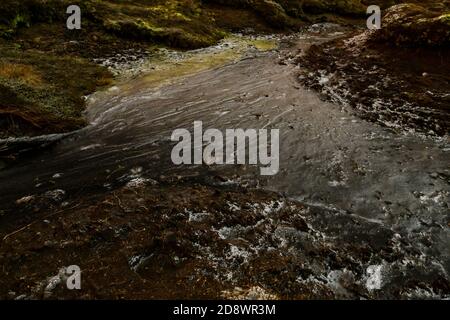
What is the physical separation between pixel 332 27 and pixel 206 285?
67.3 feet

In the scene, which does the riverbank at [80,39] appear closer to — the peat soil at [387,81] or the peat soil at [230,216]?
the peat soil at [230,216]

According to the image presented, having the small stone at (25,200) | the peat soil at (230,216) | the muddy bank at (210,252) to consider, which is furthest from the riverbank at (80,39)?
the muddy bank at (210,252)

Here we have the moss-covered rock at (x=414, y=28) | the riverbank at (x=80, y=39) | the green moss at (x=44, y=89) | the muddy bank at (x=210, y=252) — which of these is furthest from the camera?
the moss-covered rock at (x=414, y=28)

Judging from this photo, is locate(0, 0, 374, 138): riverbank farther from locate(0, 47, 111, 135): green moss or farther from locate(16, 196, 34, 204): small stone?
locate(16, 196, 34, 204): small stone

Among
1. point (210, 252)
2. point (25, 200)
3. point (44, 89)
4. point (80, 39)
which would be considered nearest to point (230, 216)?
point (210, 252)

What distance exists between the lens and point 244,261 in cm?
497

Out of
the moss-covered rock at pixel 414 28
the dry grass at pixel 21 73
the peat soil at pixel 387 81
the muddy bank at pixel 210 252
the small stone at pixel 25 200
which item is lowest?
the muddy bank at pixel 210 252

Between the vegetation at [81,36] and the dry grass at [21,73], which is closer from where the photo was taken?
the vegetation at [81,36]

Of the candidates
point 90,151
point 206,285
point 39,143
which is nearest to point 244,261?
point 206,285

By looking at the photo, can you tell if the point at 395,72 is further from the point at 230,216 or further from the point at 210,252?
the point at 210,252

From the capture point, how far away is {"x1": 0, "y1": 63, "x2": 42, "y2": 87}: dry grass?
940 cm

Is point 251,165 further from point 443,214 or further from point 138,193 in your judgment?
point 443,214

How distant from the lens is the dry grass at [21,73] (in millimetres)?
9398

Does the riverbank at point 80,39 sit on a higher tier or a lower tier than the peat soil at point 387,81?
higher
